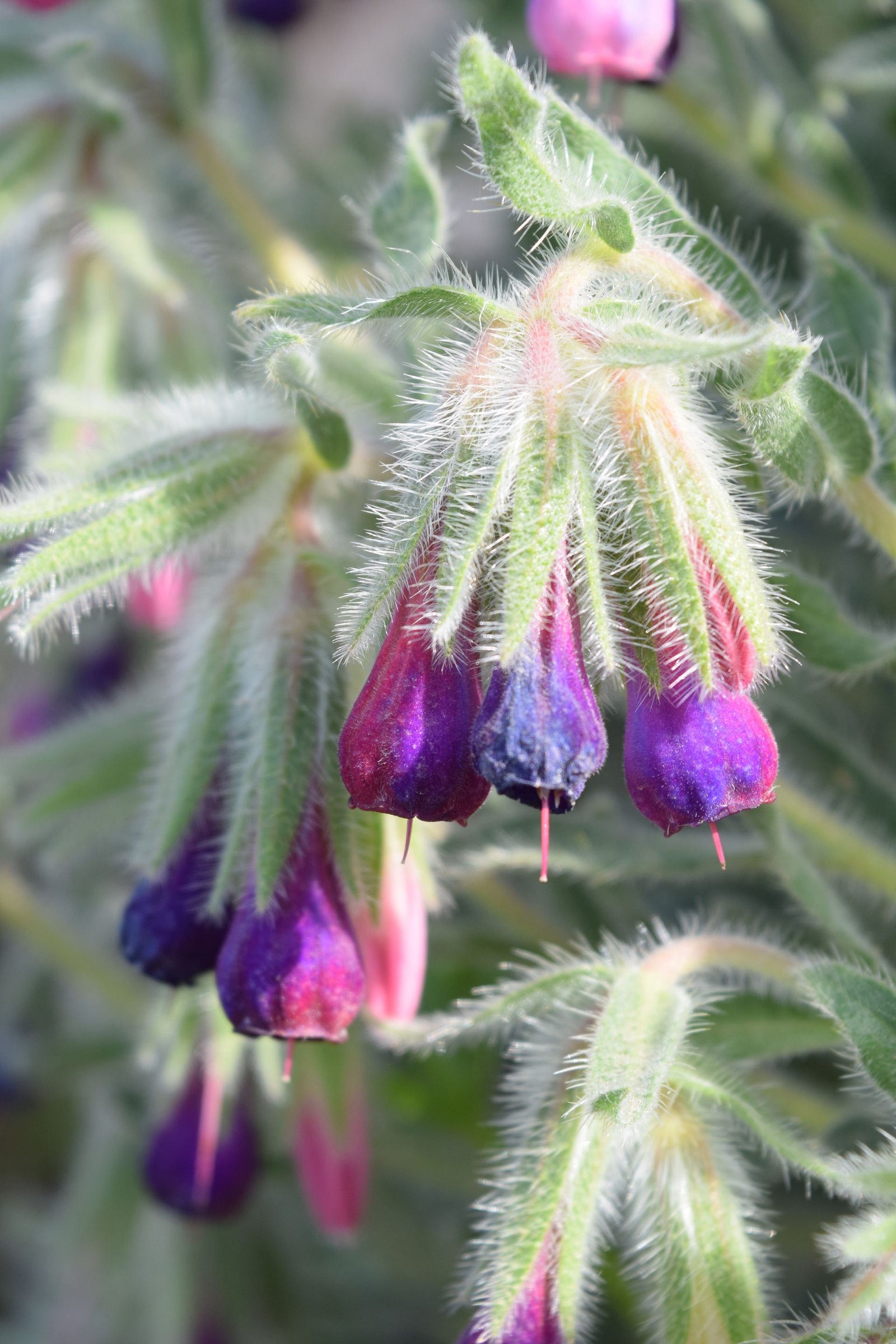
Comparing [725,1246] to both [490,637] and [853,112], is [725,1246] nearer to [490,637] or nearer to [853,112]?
[490,637]

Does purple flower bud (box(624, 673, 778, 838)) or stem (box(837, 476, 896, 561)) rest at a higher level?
stem (box(837, 476, 896, 561))

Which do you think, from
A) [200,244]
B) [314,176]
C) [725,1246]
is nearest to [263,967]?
[725,1246]

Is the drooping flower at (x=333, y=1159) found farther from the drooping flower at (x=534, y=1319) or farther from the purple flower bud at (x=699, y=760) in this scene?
the purple flower bud at (x=699, y=760)

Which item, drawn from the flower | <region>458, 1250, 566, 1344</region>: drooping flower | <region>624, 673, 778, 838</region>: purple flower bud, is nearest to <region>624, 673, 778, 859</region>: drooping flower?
<region>624, 673, 778, 838</region>: purple flower bud

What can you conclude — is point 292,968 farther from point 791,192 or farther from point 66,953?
point 791,192

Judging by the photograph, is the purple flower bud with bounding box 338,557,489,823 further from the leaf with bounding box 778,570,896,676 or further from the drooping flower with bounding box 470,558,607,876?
the leaf with bounding box 778,570,896,676

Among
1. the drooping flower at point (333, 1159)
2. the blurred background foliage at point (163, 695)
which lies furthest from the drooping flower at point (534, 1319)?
the drooping flower at point (333, 1159)

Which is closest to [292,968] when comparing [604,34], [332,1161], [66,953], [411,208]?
[332,1161]
